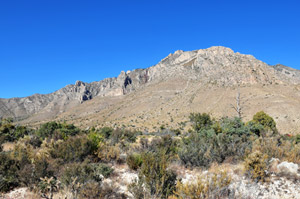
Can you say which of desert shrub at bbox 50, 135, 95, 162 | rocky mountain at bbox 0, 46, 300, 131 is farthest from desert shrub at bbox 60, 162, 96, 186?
rocky mountain at bbox 0, 46, 300, 131

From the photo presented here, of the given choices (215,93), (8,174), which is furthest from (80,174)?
(215,93)

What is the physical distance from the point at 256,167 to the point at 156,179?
3.43 m

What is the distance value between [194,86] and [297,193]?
7450 centimetres

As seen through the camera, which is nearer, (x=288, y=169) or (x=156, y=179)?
(x=156, y=179)

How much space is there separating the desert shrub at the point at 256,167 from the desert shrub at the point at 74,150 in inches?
280

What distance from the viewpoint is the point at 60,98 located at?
196 meters

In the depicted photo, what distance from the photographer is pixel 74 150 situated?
29.8 feet

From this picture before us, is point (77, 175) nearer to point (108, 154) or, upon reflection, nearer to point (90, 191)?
point (90, 191)

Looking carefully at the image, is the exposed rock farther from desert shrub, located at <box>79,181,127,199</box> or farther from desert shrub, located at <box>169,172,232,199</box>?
desert shrub, located at <box>79,181,127,199</box>

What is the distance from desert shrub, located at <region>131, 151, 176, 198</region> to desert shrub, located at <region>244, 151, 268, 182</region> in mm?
2683

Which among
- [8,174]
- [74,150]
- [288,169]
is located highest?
[74,150]

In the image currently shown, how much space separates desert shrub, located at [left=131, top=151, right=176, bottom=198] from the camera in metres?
5.17

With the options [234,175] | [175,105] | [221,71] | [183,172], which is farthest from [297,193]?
[221,71]

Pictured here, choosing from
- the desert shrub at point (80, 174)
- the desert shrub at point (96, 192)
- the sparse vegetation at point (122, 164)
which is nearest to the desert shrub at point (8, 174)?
the sparse vegetation at point (122, 164)
